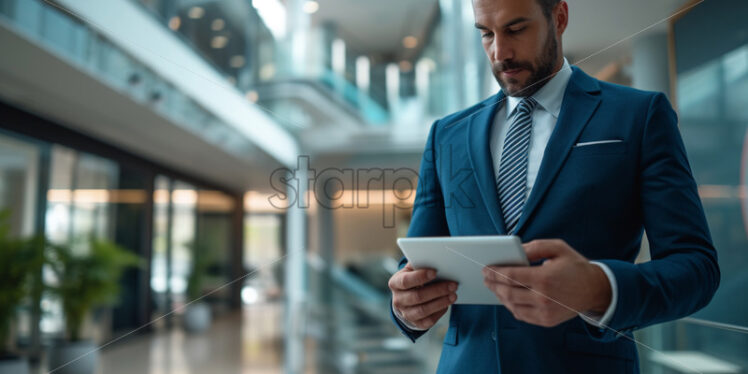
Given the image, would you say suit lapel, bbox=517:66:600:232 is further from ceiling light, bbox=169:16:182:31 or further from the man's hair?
ceiling light, bbox=169:16:182:31

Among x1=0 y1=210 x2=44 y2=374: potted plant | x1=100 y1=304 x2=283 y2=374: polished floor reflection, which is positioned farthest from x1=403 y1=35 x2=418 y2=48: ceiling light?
x1=0 y1=210 x2=44 y2=374: potted plant

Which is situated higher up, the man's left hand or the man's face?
the man's face

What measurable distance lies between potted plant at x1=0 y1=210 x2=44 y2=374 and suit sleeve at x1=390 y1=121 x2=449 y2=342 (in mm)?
3871

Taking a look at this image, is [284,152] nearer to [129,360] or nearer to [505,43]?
[505,43]

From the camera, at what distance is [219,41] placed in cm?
138

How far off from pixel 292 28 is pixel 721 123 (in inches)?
38.3

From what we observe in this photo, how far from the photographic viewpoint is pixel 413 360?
11.7 ft

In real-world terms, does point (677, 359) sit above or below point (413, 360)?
above

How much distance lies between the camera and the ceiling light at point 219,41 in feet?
4.45

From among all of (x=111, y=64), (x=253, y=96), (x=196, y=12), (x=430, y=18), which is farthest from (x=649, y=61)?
(x=111, y=64)

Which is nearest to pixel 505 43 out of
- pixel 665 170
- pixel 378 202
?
pixel 665 170

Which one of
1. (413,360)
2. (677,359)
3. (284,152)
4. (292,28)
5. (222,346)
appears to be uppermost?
(292,28)

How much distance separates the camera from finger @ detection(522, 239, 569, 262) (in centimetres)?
42

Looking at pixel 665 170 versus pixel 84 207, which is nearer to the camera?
pixel 665 170
